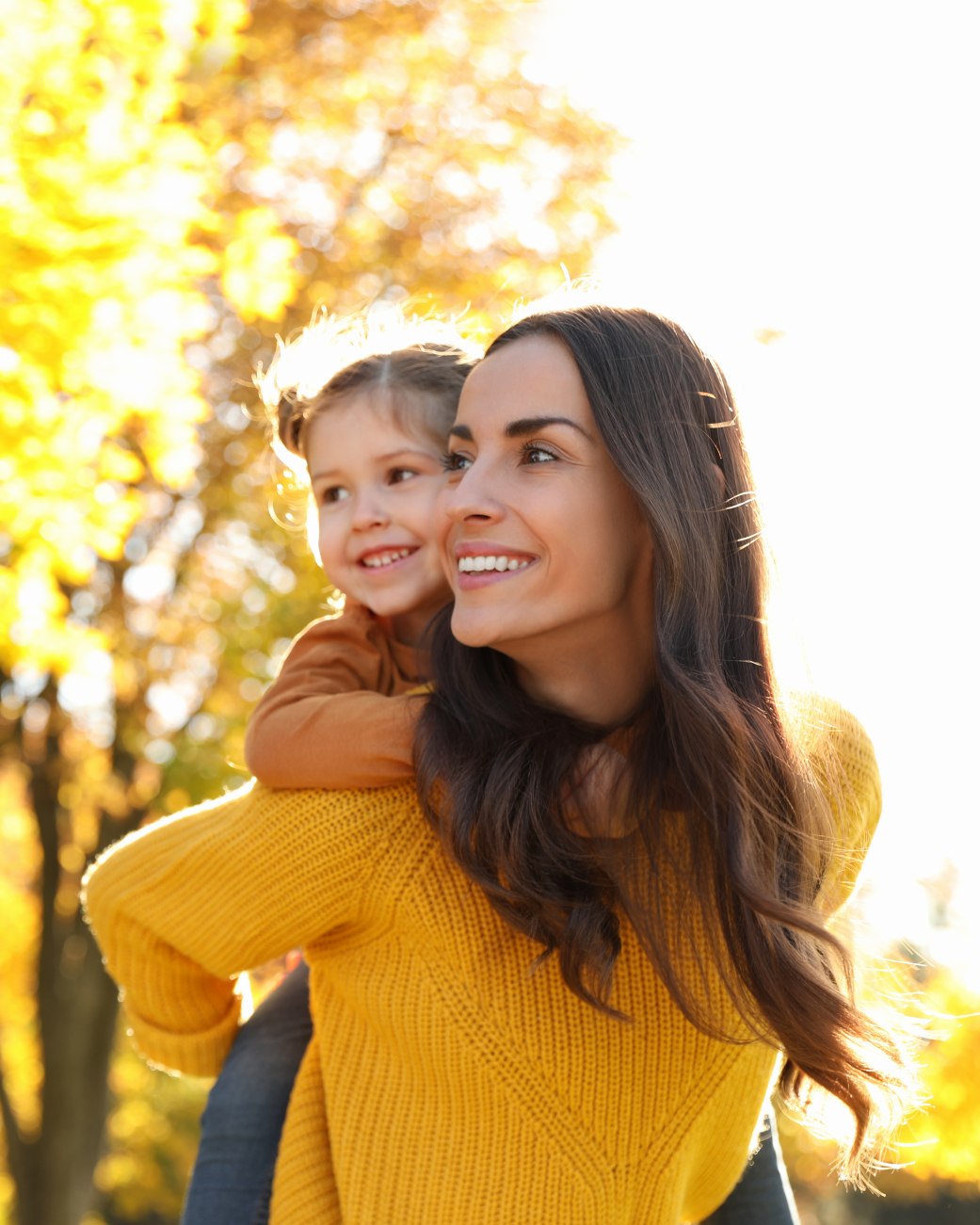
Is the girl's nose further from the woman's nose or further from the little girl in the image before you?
the woman's nose

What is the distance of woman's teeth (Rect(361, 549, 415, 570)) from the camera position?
289 cm

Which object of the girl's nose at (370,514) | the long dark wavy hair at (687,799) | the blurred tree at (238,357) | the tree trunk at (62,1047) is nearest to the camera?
the long dark wavy hair at (687,799)

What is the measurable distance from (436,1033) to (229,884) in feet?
1.38

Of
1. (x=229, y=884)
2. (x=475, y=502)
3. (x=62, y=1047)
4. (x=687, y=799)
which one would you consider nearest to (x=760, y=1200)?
(x=687, y=799)

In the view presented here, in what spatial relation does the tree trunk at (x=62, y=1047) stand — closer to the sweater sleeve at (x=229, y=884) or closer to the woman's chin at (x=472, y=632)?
the sweater sleeve at (x=229, y=884)

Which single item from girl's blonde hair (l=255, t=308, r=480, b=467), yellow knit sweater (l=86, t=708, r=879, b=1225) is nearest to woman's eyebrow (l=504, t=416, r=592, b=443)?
yellow knit sweater (l=86, t=708, r=879, b=1225)

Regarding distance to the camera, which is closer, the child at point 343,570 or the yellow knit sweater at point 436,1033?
the yellow knit sweater at point 436,1033

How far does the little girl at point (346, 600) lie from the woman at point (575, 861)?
9.1 inches

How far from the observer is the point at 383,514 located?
9.49 ft

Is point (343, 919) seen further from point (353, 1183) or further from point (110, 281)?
point (110, 281)

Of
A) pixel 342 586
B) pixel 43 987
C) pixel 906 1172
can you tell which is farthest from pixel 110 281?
pixel 906 1172

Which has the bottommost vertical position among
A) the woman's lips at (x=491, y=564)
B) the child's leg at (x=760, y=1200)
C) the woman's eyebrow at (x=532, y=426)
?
the child's leg at (x=760, y=1200)

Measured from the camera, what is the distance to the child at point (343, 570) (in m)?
2.57

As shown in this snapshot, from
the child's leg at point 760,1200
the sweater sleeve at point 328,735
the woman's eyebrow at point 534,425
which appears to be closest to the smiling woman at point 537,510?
the woman's eyebrow at point 534,425
